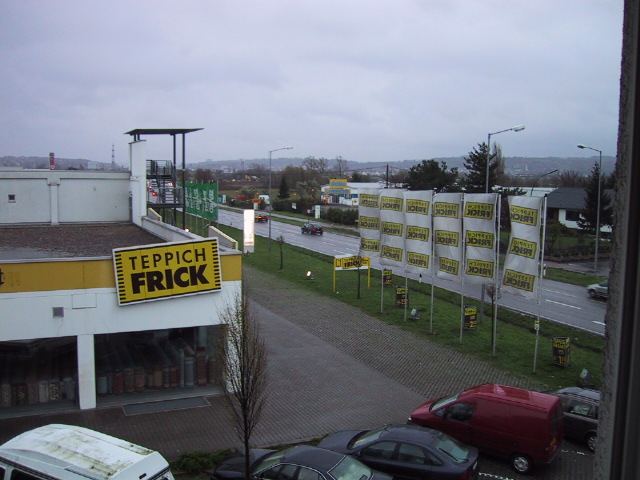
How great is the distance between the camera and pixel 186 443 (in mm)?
12562

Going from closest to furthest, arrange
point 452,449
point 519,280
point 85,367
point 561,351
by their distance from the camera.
→ point 452,449
point 85,367
point 519,280
point 561,351

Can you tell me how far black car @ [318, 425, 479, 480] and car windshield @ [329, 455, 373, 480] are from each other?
1075 mm

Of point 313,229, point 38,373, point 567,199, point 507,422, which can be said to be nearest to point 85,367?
point 38,373

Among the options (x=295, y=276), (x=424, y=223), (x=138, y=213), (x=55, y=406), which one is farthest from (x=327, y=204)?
(x=55, y=406)

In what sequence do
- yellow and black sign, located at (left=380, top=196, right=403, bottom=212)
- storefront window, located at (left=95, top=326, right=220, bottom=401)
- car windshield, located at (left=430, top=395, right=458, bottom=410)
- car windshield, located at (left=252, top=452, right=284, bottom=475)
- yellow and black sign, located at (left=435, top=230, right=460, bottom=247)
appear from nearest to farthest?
car windshield, located at (left=252, top=452, right=284, bottom=475) < car windshield, located at (left=430, top=395, right=458, bottom=410) < storefront window, located at (left=95, top=326, right=220, bottom=401) < yellow and black sign, located at (left=435, top=230, right=460, bottom=247) < yellow and black sign, located at (left=380, top=196, right=403, bottom=212)

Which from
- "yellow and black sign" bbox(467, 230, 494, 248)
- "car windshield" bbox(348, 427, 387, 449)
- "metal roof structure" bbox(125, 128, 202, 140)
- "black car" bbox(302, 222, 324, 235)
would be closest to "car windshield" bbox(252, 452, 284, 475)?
"car windshield" bbox(348, 427, 387, 449)

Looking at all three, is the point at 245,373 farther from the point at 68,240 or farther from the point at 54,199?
the point at 54,199

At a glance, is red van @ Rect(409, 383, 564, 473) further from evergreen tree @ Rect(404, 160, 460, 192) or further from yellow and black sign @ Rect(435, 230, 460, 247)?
evergreen tree @ Rect(404, 160, 460, 192)

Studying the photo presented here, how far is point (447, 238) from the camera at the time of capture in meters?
20.0

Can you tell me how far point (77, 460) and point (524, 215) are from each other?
13.5 meters

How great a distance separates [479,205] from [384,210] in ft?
15.9

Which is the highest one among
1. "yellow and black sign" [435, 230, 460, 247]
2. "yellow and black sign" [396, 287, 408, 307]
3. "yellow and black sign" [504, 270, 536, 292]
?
"yellow and black sign" [435, 230, 460, 247]

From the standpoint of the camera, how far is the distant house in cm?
5694

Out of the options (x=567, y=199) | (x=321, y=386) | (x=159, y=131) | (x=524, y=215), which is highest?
(x=159, y=131)
